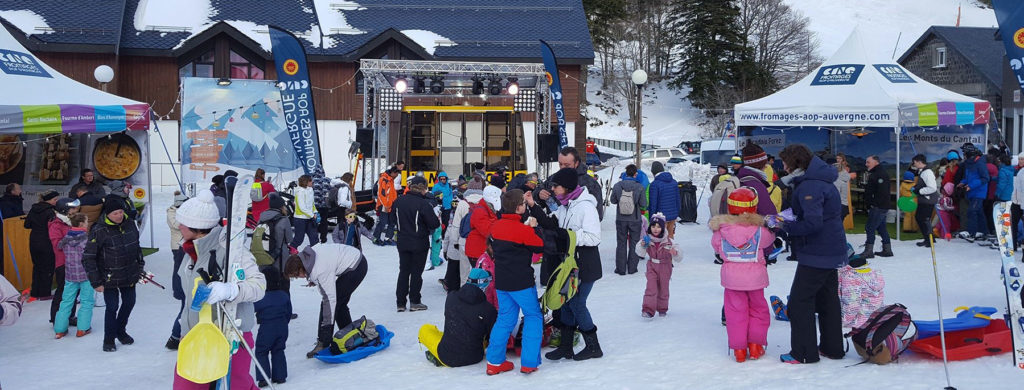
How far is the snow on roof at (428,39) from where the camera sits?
2634 cm

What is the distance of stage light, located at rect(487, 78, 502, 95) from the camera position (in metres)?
18.4

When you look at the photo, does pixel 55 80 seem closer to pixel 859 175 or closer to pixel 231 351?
pixel 231 351

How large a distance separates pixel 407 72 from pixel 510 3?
39.0 ft

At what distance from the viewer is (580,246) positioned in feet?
20.8

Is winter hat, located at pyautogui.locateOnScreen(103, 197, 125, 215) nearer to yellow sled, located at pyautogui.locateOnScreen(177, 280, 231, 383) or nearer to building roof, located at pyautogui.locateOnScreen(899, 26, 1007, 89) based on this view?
yellow sled, located at pyautogui.locateOnScreen(177, 280, 231, 383)

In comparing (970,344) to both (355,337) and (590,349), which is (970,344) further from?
(355,337)

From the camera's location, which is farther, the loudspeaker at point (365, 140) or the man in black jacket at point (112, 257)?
the loudspeaker at point (365, 140)

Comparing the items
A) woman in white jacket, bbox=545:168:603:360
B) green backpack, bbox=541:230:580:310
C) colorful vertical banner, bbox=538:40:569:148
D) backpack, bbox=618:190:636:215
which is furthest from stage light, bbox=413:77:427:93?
green backpack, bbox=541:230:580:310

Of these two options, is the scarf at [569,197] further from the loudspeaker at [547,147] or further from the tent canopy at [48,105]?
the loudspeaker at [547,147]

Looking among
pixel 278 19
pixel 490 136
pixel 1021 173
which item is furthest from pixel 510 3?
pixel 1021 173

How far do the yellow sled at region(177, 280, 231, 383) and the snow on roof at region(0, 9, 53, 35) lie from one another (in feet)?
77.2

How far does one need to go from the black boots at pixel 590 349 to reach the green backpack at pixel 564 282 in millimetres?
537

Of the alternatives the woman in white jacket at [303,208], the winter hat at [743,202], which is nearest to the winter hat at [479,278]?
the winter hat at [743,202]

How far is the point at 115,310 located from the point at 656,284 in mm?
4824
